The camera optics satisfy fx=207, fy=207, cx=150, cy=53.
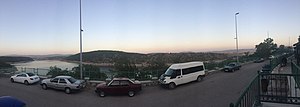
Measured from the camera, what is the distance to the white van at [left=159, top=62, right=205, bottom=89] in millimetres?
17578

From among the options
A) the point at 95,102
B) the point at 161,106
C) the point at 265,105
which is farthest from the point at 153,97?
the point at 265,105

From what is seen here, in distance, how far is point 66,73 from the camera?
74.4 feet

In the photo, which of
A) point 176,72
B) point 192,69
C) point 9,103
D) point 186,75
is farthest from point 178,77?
point 9,103

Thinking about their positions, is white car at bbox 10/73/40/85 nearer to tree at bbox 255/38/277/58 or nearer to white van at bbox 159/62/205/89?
white van at bbox 159/62/205/89

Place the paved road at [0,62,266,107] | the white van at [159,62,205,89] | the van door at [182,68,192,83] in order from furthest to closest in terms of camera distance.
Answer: the van door at [182,68,192,83]
the white van at [159,62,205,89]
the paved road at [0,62,266,107]

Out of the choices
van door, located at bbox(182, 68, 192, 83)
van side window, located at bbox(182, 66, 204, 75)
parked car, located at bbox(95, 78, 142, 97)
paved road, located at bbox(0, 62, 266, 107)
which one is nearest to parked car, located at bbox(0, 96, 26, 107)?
paved road, located at bbox(0, 62, 266, 107)

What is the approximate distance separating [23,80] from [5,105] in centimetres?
1777

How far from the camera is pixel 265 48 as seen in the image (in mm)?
78938

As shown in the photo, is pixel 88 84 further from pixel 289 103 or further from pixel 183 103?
pixel 289 103

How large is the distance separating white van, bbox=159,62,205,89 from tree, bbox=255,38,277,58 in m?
65.7

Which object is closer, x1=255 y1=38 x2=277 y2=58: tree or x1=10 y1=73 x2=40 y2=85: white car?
x1=10 y1=73 x2=40 y2=85: white car

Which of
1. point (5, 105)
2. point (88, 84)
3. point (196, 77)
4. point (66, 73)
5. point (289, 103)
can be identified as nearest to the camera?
point (5, 105)

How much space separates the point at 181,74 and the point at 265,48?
73229mm

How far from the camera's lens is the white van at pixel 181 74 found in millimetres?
17578
